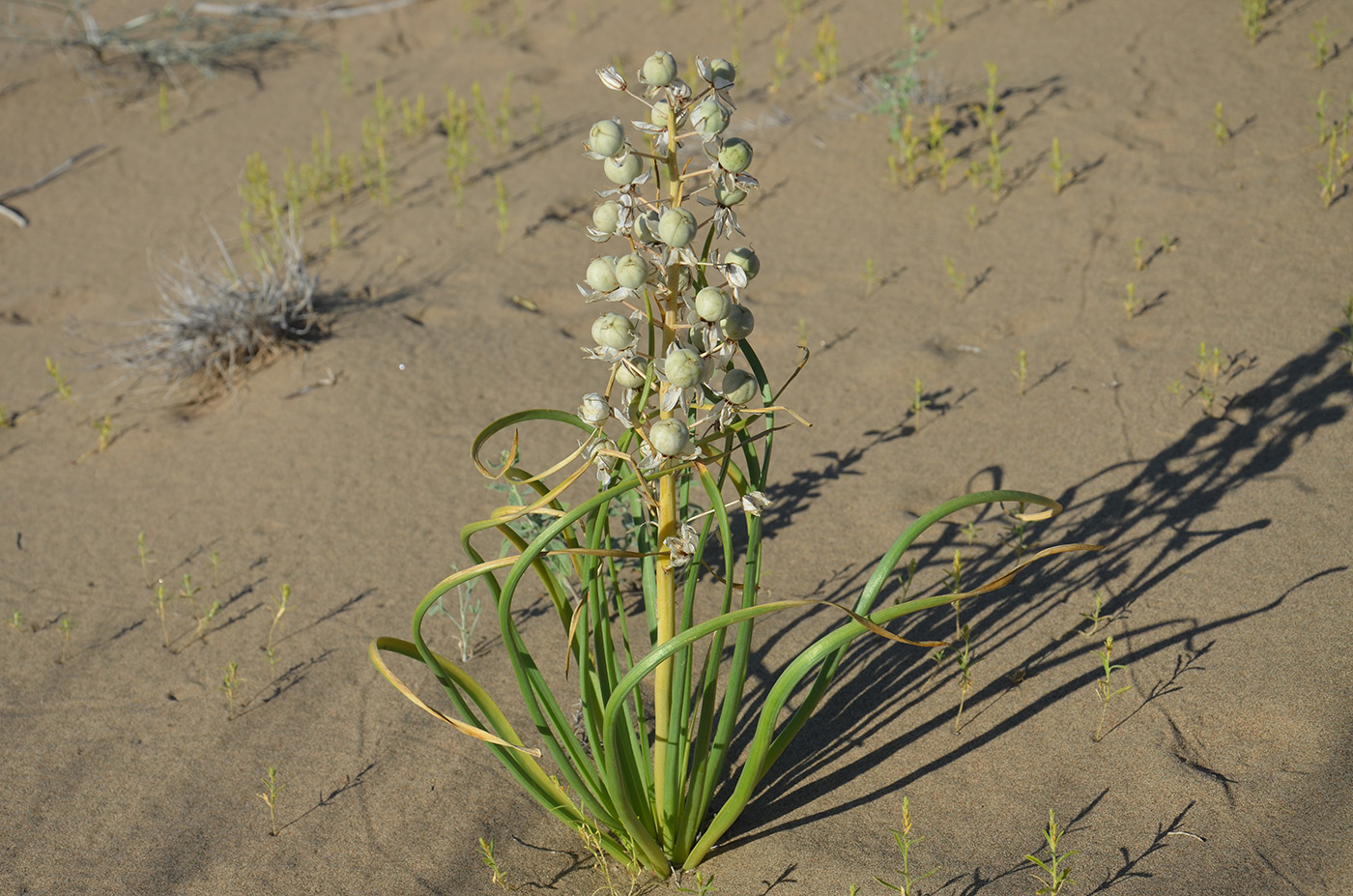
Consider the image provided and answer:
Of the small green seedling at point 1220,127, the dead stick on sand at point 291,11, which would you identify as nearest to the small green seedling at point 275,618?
the small green seedling at point 1220,127

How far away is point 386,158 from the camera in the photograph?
17.9 ft

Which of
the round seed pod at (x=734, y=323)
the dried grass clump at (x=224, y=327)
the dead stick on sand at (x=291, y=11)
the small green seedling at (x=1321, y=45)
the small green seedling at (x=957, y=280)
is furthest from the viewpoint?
the dead stick on sand at (x=291, y=11)

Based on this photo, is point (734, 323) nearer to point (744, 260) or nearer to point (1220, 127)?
point (744, 260)

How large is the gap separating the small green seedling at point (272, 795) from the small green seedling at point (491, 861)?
0.45 metres

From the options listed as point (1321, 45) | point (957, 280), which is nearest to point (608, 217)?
point (957, 280)

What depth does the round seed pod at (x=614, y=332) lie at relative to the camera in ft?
4.72

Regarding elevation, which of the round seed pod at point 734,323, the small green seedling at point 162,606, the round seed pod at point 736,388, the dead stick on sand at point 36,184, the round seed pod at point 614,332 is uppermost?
the dead stick on sand at point 36,184

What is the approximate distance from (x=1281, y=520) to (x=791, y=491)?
51.7 inches

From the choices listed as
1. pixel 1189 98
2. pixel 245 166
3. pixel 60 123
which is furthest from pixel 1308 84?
pixel 60 123

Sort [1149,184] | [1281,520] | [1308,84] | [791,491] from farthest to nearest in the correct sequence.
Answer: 1. [1308,84]
2. [1149,184]
3. [791,491]
4. [1281,520]

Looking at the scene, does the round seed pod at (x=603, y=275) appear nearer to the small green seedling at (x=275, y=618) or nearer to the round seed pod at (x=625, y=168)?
the round seed pod at (x=625, y=168)

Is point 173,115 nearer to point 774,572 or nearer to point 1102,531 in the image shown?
point 774,572

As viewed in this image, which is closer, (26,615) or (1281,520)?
(1281,520)

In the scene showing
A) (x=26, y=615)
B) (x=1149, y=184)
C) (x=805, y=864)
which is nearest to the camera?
(x=805, y=864)
